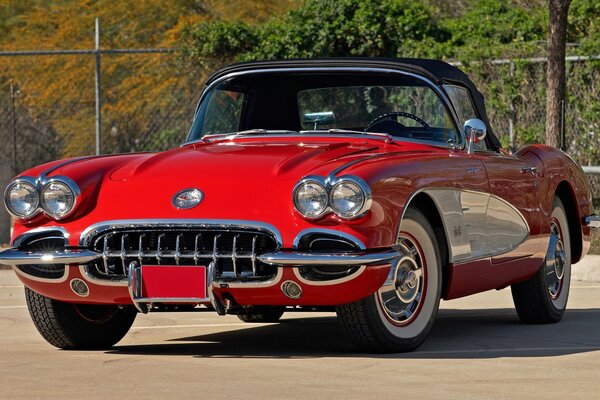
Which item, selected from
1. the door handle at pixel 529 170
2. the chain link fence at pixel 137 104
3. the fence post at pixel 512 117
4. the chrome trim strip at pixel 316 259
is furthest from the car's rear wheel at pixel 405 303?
the fence post at pixel 512 117

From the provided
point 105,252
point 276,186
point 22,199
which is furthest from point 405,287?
point 22,199

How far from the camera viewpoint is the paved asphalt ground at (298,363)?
5824mm

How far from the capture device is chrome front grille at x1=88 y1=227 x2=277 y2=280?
6.69 meters

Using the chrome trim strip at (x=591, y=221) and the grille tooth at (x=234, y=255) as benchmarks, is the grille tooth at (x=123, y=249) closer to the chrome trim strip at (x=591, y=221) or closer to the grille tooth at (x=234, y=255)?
the grille tooth at (x=234, y=255)

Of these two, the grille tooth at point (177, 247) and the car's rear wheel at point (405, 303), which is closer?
the grille tooth at point (177, 247)

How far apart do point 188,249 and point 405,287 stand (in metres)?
1.11

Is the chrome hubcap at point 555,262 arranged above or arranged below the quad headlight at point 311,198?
below

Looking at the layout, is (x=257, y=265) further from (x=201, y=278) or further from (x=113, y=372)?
(x=113, y=372)

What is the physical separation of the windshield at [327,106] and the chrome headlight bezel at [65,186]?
1427 mm

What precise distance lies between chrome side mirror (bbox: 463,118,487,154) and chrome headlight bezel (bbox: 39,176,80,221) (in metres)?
2.31

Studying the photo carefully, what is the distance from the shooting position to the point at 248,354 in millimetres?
7176

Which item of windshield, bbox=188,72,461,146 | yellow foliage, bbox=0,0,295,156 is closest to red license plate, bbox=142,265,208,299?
windshield, bbox=188,72,461,146

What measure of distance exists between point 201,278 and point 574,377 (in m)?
1.73

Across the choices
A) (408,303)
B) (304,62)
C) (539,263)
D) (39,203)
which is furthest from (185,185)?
(539,263)
